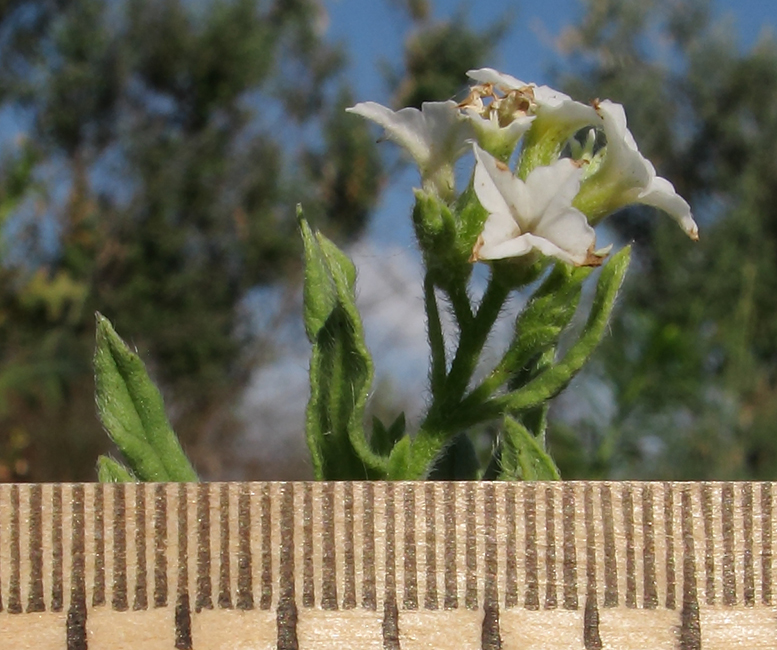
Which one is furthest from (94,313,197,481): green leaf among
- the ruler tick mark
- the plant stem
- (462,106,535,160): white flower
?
(462,106,535,160): white flower

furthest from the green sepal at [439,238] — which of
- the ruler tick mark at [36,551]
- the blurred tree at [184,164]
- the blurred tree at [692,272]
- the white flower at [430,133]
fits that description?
the blurred tree at [184,164]

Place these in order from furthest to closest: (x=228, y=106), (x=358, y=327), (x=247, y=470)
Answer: (x=228, y=106) < (x=247, y=470) < (x=358, y=327)

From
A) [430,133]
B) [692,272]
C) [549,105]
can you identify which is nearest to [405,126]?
[430,133]

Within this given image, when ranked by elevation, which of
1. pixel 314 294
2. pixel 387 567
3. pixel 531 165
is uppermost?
pixel 531 165

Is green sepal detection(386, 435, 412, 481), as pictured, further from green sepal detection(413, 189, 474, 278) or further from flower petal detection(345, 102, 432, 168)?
flower petal detection(345, 102, 432, 168)

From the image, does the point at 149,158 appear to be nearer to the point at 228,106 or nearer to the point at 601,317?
the point at 228,106

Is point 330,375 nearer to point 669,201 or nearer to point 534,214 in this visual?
point 534,214

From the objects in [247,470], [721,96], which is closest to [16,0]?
[247,470]
